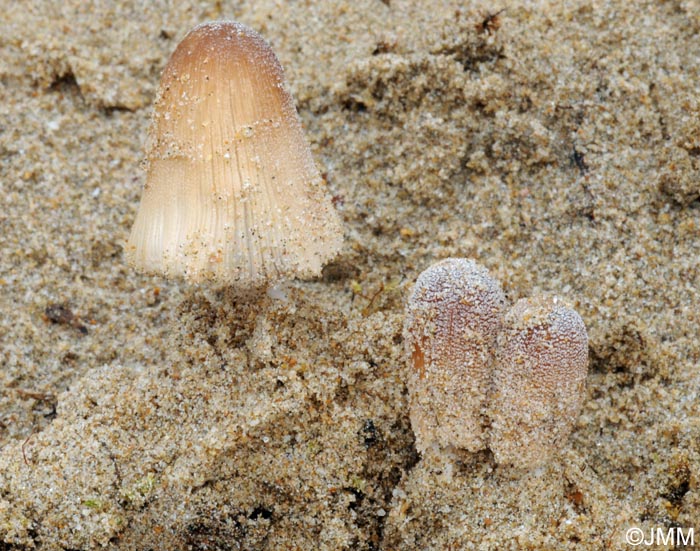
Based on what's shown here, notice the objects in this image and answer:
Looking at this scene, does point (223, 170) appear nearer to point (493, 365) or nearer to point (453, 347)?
point (453, 347)

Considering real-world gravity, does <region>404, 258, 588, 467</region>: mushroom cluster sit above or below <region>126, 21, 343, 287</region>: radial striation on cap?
below

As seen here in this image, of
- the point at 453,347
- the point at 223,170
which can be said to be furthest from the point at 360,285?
the point at 223,170

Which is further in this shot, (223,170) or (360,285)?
(360,285)

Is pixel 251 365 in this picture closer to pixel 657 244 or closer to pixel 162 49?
pixel 657 244

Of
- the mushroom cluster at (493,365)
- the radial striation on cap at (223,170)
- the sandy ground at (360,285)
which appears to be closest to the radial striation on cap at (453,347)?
the mushroom cluster at (493,365)

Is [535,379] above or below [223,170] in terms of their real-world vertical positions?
below

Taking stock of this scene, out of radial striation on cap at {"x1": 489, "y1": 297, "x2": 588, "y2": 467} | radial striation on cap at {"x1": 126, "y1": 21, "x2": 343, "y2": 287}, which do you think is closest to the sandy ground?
radial striation on cap at {"x1": 489, "y1": 297, "x2": 588, "y2": 467}

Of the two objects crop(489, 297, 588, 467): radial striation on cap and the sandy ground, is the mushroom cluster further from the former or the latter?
the sandy ground
